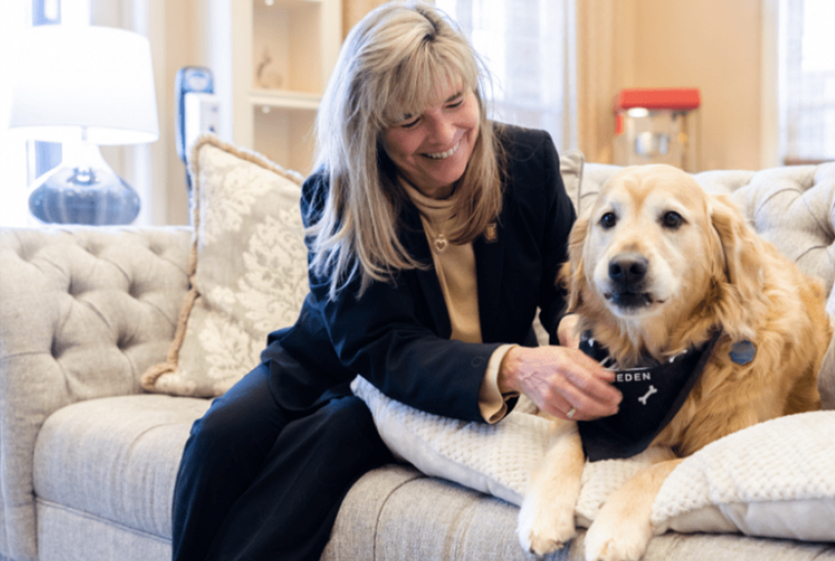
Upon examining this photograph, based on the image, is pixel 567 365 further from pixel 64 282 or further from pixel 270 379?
pixel 64 282

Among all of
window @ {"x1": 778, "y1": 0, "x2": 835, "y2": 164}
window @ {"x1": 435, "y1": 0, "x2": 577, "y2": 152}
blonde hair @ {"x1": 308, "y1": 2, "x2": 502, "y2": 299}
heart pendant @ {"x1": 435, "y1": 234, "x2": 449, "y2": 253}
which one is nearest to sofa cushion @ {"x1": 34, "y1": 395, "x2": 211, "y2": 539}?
blonde hair @ {"x1": 308, "y1": 2, "x2": 502, "y2": 299}

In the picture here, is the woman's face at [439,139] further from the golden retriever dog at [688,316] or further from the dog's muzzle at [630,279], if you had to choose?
the dog's muzzle at [630,279]

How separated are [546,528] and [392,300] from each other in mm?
512

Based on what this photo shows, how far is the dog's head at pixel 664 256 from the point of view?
1099 millimetres

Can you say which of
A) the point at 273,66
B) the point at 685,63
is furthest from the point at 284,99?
the point at 685,63

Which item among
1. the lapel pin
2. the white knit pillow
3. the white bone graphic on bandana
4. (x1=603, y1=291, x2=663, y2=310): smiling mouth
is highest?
the lapel pin

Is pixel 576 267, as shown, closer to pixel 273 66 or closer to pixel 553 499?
pixel 553 499

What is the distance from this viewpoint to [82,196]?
2416 millimetres

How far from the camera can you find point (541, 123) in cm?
426

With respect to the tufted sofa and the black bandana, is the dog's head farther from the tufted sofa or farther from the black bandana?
the tufted sofa

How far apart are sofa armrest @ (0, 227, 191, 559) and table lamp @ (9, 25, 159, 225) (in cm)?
39

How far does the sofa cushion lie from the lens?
1.51 meters

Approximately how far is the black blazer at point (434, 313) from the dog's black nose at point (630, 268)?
0.24 meters

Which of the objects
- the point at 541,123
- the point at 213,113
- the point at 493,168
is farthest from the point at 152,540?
the point at 541,123
